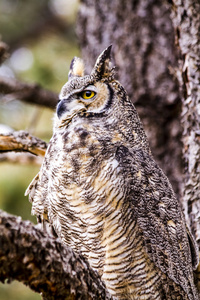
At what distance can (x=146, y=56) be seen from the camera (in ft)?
8.84

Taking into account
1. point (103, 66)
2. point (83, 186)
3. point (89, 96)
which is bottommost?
point (83, 186)

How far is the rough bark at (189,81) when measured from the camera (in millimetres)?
2166

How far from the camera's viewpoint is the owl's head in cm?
188

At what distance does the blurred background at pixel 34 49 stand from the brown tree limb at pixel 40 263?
286 centimetres

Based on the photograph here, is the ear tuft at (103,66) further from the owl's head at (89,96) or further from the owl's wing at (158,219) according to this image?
the owl's wing at (158,219)

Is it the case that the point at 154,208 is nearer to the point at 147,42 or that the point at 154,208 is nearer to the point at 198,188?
the point at 198,188

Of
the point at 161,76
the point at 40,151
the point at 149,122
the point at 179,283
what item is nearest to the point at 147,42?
the point at 161,76

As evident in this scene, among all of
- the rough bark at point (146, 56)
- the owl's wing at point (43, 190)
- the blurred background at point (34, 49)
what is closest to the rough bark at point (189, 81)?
the rough bark at point (146, 56)

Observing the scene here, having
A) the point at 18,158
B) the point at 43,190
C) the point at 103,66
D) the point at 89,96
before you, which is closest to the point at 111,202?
the point at 43,190

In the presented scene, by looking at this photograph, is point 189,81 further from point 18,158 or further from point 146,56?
point 18,158

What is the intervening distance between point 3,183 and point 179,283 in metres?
2.62

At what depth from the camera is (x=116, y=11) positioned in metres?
2.79

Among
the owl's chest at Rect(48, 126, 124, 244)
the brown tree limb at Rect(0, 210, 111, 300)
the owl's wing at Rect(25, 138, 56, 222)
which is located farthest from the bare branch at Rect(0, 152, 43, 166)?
the brown tree limb at Rect(0, 210, 111, 300)

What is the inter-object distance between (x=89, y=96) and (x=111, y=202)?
567 mm
